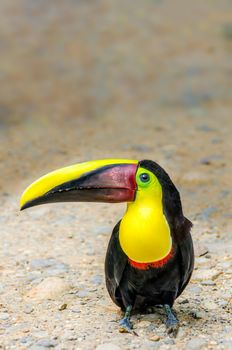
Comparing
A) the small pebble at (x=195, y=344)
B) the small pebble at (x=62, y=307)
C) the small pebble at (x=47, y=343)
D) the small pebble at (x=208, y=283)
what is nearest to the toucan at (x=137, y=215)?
the small pebble at (x=195, y=344)

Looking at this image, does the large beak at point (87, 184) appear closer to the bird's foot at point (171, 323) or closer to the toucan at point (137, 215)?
the toucan at point (137, 215)

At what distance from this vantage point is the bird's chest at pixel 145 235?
3.37 meters

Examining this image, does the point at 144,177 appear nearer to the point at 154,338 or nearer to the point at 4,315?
the point at 154,338

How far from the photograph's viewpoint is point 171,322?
359 cm

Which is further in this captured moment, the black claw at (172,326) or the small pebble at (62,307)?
the small pebble at (62,307)

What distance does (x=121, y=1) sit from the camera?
10328 millimetres

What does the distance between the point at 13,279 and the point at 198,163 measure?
8.66 ft

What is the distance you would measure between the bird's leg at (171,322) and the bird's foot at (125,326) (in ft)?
0.57

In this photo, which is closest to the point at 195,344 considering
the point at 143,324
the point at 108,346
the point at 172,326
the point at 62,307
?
the point at 172,326

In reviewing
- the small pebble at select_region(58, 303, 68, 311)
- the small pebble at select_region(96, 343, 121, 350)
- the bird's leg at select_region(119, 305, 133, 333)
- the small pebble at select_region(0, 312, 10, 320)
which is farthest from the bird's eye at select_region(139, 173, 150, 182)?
the small pebble at select_region(0, 312, 10, 320)

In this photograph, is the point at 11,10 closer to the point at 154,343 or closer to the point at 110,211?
the point at 110,211

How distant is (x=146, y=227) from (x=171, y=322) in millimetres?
512

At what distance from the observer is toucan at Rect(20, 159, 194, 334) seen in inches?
134

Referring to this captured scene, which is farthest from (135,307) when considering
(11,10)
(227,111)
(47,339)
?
(11,10)
